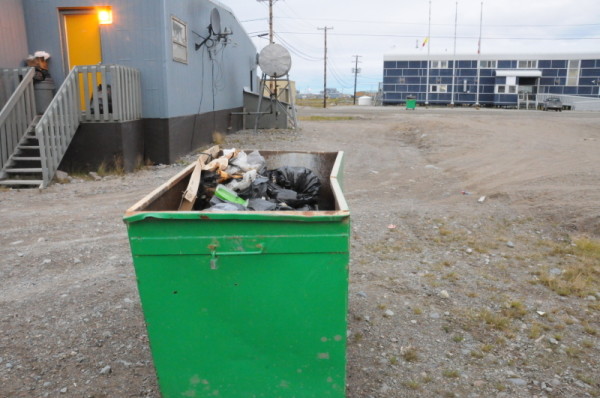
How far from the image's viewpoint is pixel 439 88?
169ft

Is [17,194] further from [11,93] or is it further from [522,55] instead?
[522,55]

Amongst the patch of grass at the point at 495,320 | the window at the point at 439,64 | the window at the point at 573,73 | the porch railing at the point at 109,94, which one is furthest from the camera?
the window at the point at 439,64

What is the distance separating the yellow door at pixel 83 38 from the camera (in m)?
11.1

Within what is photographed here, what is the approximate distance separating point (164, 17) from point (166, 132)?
8.29 feet

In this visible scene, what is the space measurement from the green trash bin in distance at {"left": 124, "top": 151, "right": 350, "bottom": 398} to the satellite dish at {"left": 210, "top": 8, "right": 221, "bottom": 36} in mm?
12665

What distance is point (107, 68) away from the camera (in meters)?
10.1

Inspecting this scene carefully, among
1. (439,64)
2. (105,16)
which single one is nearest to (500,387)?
(105,16)

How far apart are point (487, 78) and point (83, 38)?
46.2 m

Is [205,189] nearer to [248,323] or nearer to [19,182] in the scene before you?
[248,323]

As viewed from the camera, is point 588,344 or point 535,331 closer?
point 588,344

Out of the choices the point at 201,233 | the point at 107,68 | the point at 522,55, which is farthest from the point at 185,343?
the point at 522,55

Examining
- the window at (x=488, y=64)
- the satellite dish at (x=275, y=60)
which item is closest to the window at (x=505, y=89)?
the window at (x=488, y=64)

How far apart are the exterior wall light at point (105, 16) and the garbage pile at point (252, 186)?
790 centimetres

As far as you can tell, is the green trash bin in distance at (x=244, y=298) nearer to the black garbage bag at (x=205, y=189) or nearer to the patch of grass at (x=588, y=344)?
the black garbage bag at (x=205, y=189)
